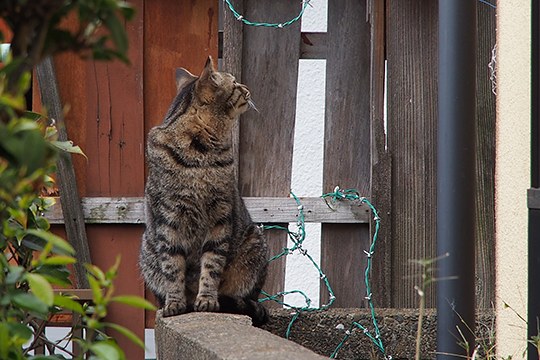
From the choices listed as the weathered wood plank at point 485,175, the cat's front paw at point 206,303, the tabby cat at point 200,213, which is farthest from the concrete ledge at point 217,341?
the weathered wood plank at point 485,175

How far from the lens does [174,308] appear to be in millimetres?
3395

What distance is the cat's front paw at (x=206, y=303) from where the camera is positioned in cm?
340

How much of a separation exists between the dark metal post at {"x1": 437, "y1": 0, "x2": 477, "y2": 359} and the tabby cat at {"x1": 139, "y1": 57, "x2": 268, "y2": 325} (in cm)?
136

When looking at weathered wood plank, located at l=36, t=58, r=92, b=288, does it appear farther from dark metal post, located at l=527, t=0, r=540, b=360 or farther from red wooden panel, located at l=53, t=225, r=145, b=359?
dark metal post, located at l=527, t=0, r=540, b=360

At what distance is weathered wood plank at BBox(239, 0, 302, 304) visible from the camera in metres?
4.02

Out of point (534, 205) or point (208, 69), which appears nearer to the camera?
point (534, 205)

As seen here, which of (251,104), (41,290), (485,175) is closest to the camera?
(41,290)

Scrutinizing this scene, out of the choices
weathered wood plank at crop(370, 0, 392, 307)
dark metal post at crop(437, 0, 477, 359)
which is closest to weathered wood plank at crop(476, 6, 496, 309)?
weathered wood plank at crop(370, 0, 392, 307)

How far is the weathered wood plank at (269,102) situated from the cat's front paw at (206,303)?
0.65 metres

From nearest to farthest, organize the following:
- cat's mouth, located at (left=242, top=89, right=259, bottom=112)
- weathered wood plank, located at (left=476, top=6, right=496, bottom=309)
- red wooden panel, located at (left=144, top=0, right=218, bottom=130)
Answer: cat's mouth, located at (left=242, top=89, right=259, bottom=112) < weathered wood plank, located at (left=476, top=6, right=496, bottom=309) < red wooden panel, located at (left=144, top=0, right=218, bottom=130)

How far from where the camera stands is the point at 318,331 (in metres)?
3.61

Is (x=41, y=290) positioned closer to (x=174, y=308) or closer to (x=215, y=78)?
(x=174, y=308)

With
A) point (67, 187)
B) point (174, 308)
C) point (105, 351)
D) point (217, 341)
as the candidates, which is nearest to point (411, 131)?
point (174, 308)

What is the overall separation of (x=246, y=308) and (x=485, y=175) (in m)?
1.21
